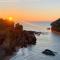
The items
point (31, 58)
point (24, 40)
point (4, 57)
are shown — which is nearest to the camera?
point (4, 57)

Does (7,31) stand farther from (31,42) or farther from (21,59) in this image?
(31,42)

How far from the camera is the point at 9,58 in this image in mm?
57781

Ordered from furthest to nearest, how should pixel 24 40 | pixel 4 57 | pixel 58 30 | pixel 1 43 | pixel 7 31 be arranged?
pixel 58 30
pixel 24 40
pixel 7 31
pixel 1 43
pixel 4 57

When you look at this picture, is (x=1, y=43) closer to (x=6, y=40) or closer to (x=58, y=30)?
(x=6, y=40)

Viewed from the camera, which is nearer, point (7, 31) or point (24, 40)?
point (7, 31)

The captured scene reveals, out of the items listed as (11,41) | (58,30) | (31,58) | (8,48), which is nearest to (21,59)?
(31,58)

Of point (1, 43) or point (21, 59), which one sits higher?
point (1, 43)

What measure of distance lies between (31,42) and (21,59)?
120 ft

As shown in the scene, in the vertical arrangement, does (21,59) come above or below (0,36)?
below

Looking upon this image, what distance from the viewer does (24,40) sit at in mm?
93188

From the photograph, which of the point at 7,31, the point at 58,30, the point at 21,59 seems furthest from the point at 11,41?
the point at 58,30

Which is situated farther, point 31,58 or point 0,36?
point 0,36

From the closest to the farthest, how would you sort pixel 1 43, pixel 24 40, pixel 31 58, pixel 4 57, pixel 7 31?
pixel 4 57, pixel 31 58, pixel 1 43, pixel 7 31, pixel 24 40

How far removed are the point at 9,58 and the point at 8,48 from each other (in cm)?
850
